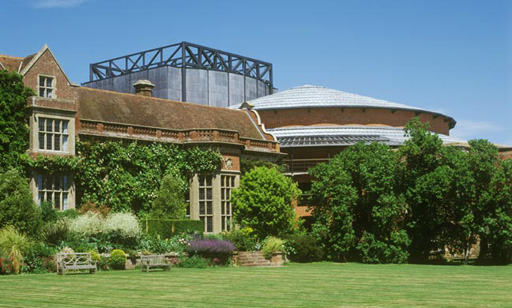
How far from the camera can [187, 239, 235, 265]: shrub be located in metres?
34.0

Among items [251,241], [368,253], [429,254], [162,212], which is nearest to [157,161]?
[162,212]

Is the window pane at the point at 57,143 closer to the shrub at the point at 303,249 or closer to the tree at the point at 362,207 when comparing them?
the shrub at the point at 303,249

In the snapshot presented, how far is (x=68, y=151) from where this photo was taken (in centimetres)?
3672

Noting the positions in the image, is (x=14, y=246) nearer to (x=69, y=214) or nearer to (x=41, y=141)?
(x=69, y=214)

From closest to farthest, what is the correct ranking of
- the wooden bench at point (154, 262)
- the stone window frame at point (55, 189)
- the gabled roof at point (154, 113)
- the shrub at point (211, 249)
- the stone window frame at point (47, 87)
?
the wooden bench at point (154, 262)
the shrub at point (211, 249)
the stone window frame at point (55, 189)
the stone window frame at point (47, 87)
the gabled roof at point (154, 113)

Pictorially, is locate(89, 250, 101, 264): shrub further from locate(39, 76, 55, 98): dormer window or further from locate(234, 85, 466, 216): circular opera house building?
locate(234, 85, 466, 216): circular opera house building

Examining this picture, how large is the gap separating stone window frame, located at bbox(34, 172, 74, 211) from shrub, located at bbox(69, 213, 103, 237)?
3.68 m

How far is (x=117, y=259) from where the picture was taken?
3092cm

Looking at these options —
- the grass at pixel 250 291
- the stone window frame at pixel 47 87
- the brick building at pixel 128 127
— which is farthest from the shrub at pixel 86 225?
the stone window frame at pixel 47 87

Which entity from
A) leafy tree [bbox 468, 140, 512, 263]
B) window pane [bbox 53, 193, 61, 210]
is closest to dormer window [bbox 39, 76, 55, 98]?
window pane [bbox 53, 193, 61, 210]

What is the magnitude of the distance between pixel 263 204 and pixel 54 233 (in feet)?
44.3

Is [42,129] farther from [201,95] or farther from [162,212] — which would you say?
[201,95]

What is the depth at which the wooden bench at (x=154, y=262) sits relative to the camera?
2975 cm

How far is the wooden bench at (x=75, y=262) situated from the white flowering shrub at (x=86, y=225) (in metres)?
2.65
